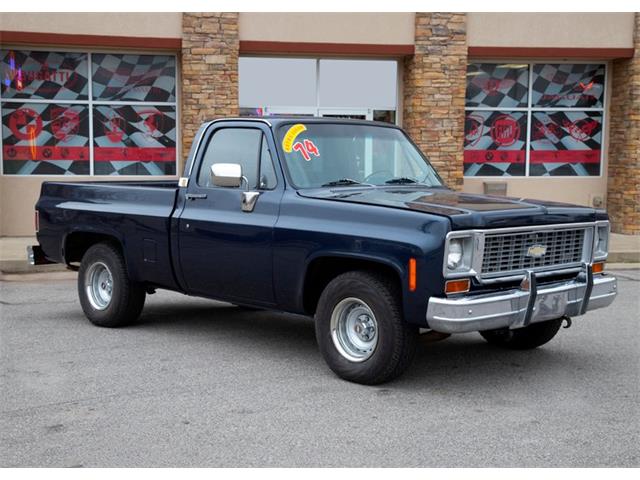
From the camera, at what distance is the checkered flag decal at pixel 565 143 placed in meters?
17.8

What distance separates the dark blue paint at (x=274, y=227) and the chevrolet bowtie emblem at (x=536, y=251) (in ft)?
0.63

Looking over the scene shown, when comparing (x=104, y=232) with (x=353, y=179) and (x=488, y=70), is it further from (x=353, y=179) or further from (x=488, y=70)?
(x=488, y=70)

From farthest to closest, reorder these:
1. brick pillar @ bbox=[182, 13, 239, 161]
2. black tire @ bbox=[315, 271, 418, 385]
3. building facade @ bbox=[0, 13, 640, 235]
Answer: building facade @ bbox=[0, 13, 640, 235], brick pillar @ bbox=[182, 13, 239, 161], black tire @ bbox=[315, 271, 418, 385]

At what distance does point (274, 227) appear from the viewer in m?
6.58

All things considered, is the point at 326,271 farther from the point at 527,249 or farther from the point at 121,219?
the point at 121,219

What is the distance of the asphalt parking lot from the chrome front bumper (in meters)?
0.51

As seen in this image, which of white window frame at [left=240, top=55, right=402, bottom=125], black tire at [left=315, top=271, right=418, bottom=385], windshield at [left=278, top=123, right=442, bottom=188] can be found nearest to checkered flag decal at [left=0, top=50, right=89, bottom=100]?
white window frame at [left=240, top=55, right=402, bottom=125]

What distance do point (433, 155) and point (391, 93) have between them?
5.22 ft

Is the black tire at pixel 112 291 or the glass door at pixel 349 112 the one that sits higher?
the glass door at pixel 349 112

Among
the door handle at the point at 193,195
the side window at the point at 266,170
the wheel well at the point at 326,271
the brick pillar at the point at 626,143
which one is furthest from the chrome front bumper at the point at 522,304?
the brick pillar at the point at 626,143

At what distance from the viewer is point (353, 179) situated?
6910mm

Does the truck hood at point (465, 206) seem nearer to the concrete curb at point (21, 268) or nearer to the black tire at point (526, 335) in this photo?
the black tire at point (526, 335)

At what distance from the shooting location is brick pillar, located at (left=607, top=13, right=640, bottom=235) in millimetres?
16891

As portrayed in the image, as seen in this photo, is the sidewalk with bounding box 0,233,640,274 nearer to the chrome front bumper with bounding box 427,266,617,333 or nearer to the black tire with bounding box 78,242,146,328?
the black tire with bounding box 78,242,146,328
